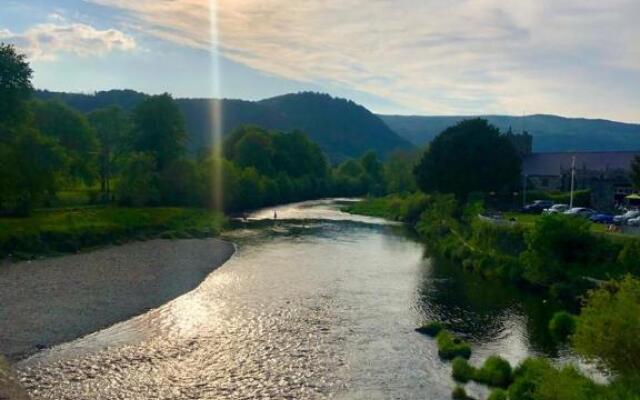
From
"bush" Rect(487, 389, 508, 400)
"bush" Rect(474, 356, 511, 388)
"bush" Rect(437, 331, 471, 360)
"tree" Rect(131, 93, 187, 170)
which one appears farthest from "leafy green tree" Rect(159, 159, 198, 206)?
"bush" Rect(487, 389, 508, 400)

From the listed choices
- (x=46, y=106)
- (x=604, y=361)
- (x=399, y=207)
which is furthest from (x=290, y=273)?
(x=46, y=106)

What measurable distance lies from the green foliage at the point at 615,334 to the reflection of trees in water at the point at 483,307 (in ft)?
33.9

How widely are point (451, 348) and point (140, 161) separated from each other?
66.9 metres

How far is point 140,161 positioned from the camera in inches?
3369

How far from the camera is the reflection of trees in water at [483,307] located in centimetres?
3400

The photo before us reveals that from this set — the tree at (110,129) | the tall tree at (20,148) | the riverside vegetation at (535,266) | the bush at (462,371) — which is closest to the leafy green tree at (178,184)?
the tree at (110,129)

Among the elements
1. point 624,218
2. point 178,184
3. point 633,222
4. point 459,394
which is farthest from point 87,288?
point 178,184

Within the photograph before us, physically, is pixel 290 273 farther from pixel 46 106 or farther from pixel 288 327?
pixel 46 106

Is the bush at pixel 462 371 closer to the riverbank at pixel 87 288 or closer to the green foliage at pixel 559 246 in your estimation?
the riverbank at pixel 87 288

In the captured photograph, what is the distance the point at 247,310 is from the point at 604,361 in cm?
2272

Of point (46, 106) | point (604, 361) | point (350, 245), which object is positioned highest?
point (46, 106)

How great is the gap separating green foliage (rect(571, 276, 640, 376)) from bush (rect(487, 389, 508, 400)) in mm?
3739

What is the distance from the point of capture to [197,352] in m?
29.3

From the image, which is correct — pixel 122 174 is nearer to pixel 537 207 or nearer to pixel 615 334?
pixel 537 207
